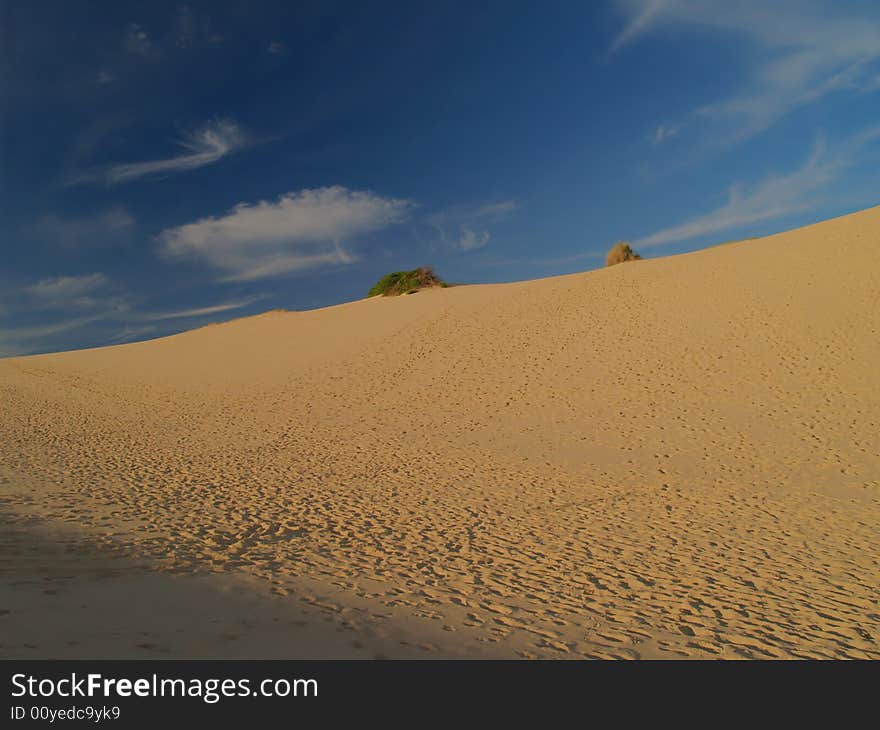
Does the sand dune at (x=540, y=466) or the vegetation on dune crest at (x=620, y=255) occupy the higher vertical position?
the vegetation on dune crest at (x=620, y=255)

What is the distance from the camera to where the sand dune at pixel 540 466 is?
5.24 meters

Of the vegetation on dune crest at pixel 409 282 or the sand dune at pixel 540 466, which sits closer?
the sand dune at pixel 540 466

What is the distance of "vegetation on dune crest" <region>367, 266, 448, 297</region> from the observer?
44.6m

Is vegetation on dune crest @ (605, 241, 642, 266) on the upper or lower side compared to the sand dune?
upper

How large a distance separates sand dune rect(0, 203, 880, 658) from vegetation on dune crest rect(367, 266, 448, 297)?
49.7 ft

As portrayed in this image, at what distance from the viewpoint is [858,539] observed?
7.60 metres

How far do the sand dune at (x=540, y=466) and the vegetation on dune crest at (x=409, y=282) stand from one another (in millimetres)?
Result: 15155

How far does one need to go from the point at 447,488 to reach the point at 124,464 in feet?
24.6

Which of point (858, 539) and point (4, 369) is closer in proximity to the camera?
point (858, 539)

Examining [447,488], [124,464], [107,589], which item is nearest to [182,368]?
[124,464]

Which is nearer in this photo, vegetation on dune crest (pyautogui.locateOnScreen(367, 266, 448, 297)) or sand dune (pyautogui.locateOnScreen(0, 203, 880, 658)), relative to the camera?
sand dune (pyautogui.locateOnScreen(0, 203, 880, 658))

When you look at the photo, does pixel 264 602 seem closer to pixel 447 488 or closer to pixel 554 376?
pixel 447 488
